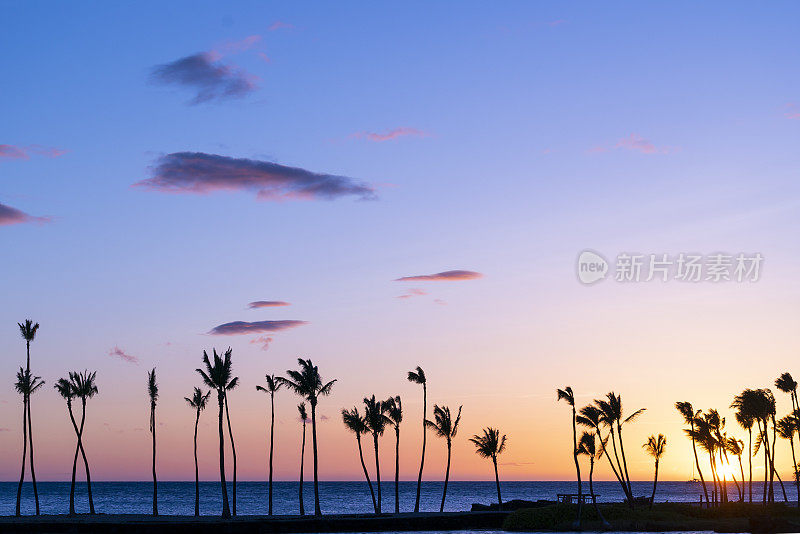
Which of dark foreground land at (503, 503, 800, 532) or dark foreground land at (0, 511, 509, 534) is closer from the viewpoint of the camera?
dark foreground land at (0, 511, 509, 534)

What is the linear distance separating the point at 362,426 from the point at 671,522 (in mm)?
32003

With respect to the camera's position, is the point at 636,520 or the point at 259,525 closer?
the point at 259,525

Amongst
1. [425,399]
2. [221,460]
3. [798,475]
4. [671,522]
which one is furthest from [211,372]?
[798,475]

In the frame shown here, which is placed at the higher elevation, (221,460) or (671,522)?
(221,460)

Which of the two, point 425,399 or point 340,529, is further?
point 425,399

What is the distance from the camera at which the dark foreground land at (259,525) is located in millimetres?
69938

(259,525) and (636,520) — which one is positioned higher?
(259,525)

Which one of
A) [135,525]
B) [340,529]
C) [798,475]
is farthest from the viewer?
[798,475]

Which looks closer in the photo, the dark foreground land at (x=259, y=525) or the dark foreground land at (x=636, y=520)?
the dark foreground land at (x=259, y=525)

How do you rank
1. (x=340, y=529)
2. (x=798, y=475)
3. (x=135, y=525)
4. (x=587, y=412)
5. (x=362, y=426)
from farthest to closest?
(x=798, y=475)
(x=362, y=426)
(x=587, y=412)
(x=340, y=529)
(x=135, y=525)

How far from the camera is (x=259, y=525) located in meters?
74.1

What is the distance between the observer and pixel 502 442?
99.2 m

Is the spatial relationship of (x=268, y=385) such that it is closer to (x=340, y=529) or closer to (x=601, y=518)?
(x=340, y=529)

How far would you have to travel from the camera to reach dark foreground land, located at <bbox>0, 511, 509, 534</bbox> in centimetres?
6994
